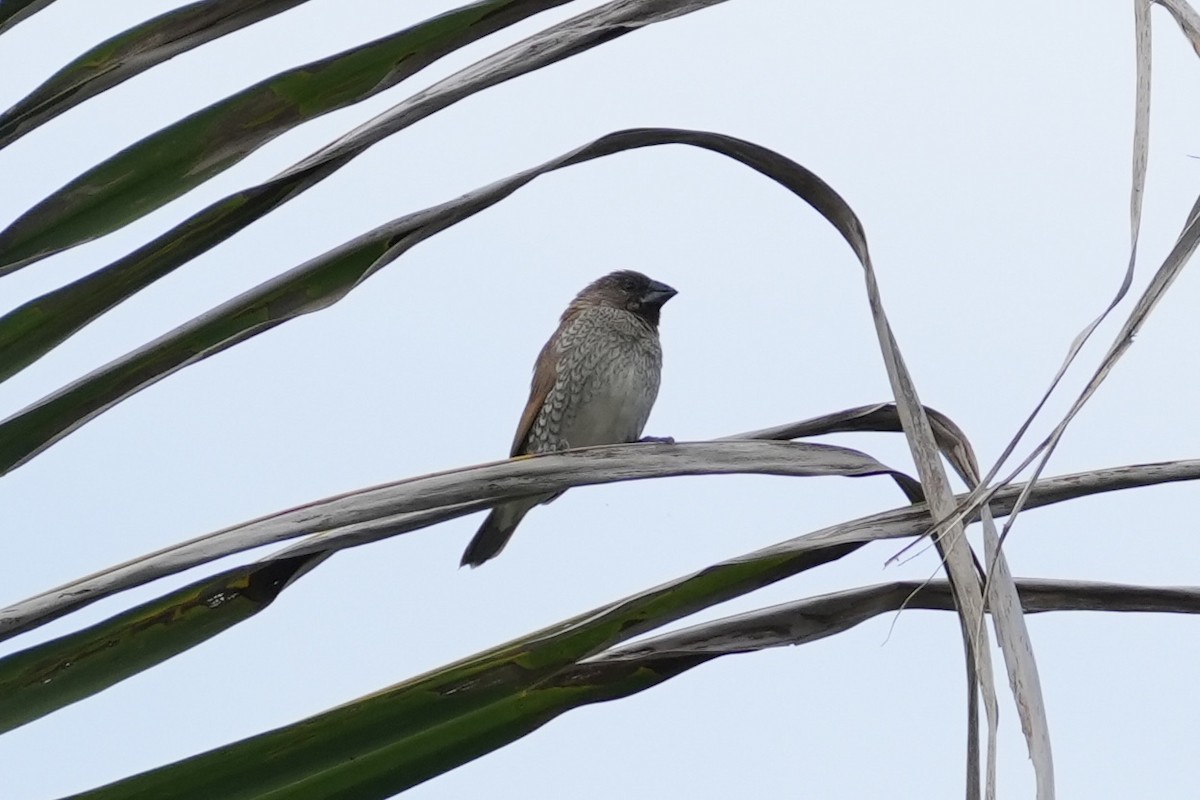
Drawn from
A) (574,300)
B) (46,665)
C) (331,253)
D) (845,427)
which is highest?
(574,300)

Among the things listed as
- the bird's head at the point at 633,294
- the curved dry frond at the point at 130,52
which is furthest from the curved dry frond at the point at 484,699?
the bird's head at the point at 633,294

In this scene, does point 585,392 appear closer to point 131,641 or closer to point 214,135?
point 214,135

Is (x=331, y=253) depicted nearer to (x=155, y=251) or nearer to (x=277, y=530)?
(x=155, y=251)

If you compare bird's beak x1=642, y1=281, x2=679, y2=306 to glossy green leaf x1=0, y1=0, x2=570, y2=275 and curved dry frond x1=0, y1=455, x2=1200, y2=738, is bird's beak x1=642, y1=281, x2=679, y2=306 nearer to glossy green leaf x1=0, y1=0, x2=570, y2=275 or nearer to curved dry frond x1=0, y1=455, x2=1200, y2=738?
glossy green leaf x1=0, y1=0, x2=570, y2=275

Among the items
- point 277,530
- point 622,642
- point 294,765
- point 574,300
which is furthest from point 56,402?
point 574,300

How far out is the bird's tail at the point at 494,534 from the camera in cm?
537

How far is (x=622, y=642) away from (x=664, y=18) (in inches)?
21.1

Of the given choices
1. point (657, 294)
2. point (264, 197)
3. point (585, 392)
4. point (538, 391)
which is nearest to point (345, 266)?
point (264, 197)

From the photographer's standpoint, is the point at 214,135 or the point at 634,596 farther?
the point at 214,135

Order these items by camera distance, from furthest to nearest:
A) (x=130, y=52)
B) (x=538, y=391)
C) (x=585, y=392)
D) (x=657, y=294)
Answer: (x=657, y=294)
(x=538, y=391)
(x=585, y=392)
(x=130, y=52)

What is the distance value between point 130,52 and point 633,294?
15.6 ft

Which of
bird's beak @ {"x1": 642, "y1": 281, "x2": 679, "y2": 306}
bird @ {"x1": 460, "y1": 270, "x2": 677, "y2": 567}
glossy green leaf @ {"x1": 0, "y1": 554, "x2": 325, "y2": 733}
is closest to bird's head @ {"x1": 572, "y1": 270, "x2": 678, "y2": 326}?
bird's beak @ {"x1": 642, "y1": 281, "x2": 679, "y2": 306}

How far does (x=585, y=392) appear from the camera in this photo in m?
5.41

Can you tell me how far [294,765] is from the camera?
98cm
